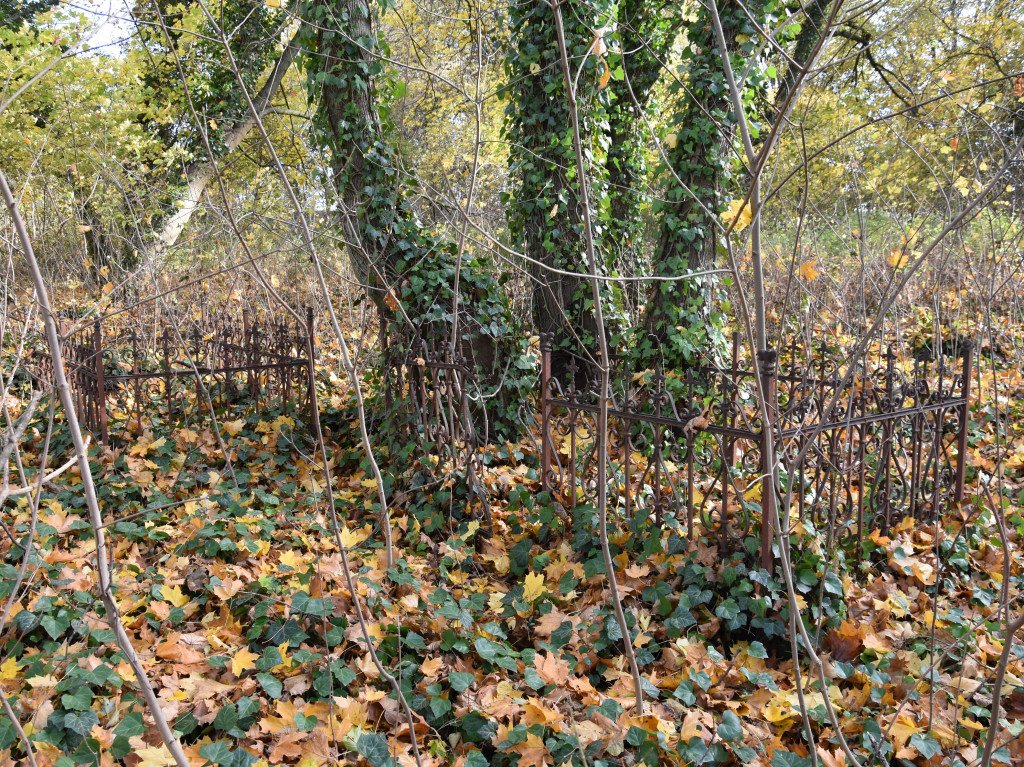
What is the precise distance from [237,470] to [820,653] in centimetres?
380

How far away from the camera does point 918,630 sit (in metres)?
3.03

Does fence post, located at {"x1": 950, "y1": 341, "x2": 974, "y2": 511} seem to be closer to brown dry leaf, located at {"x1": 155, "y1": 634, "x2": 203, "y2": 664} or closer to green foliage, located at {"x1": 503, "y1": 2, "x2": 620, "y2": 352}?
green foliage, located at {"x1": 503, "y1": 2, "x2": 620, "y2": 352}

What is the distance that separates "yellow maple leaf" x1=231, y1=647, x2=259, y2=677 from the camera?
8.15 ft

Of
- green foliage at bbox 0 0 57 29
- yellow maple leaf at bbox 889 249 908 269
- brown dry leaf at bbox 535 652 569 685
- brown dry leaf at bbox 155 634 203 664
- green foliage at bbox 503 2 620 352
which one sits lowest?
brown dry leaf at bbox 535 652 569 685

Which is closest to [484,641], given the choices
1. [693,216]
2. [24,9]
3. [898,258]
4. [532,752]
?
[532,752]

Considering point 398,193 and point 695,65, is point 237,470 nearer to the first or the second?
point 398,193

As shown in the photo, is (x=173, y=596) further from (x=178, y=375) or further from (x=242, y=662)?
(x=178, y=375)

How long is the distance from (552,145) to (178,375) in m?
3.42

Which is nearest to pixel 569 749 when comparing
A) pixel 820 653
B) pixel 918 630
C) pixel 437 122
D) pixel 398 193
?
pixel 820 653

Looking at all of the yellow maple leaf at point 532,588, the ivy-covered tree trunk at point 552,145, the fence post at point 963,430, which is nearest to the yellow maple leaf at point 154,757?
the yellow maple leaf at point 532,588

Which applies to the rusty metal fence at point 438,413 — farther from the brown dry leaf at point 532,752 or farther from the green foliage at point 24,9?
the green foliage at point 24,9

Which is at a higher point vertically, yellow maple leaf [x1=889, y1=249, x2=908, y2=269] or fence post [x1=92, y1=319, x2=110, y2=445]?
yellow maple leaf [x1=889, y1=249, x2=908, y2=269]

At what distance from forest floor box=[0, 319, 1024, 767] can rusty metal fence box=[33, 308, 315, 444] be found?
97 centimetres

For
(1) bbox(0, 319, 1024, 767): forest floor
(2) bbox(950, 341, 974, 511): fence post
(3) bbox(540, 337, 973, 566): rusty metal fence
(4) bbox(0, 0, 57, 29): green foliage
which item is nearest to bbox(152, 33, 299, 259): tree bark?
(4) bbox(0, 0, 57, 29): green foliage
